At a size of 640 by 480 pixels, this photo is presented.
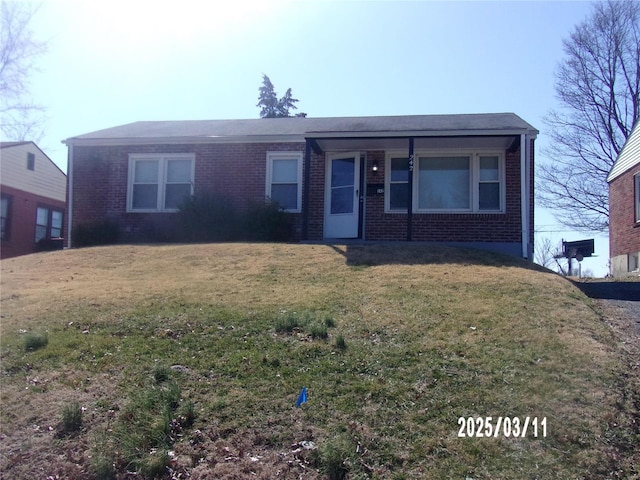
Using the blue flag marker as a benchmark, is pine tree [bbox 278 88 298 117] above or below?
above

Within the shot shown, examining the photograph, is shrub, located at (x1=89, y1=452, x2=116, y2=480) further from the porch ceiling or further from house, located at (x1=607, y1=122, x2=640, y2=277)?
house, located at (x1=607, y1=122, x2=640, y2=277)

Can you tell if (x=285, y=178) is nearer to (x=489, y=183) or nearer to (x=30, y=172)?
(x=489, y=183)

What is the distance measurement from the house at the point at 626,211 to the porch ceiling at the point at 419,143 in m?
4.69

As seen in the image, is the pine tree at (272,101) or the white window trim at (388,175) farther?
the pine tree at (272,101)

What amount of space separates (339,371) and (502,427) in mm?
1628

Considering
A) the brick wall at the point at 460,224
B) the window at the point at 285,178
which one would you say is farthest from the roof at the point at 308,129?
the brick wall at the point at 460,224

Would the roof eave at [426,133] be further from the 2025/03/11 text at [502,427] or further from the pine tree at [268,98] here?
the pine tree at [268,98]

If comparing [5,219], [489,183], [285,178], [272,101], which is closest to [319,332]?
[489,183]

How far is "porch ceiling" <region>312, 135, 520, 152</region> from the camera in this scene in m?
13.1

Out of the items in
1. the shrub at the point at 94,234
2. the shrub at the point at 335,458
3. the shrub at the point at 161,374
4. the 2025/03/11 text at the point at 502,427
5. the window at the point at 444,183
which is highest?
the window at the point at 444,183

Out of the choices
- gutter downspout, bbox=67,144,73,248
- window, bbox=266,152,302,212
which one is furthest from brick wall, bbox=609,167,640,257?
gutter downspout, bbox=67,144,73,248

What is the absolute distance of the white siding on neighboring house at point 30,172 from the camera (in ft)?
74.9

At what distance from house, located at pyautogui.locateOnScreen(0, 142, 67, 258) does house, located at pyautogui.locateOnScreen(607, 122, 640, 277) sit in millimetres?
18435

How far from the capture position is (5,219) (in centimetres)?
2245
